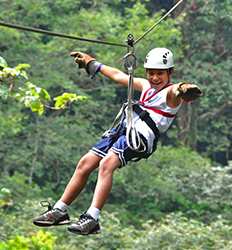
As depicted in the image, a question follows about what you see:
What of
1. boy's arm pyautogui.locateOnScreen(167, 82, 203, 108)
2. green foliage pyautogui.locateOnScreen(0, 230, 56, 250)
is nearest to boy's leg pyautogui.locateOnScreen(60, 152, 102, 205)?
boy's arm pyautogui.locateOnScreen(167, 82, 203, 108)

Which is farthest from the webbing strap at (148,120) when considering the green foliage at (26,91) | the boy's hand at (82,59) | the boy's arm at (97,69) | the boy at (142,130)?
the green foliage at (26,91)

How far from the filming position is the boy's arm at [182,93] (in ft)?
10.3

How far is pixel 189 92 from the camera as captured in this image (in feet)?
10.3

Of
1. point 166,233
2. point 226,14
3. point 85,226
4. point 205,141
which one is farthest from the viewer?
point 205,141

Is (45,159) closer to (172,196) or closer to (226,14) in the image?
(172,196)

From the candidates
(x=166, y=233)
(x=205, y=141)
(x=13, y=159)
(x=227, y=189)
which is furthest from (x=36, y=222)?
(x=205, y=141)

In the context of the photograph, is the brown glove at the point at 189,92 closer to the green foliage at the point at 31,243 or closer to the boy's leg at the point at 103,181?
the boy's leg at the point at 103,181

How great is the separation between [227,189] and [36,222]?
27.1 feet

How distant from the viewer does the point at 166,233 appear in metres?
8.25

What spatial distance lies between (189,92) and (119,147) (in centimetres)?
36

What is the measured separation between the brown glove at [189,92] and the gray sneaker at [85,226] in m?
0.58

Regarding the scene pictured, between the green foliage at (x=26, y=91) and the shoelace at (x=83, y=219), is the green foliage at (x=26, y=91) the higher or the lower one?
the higher one

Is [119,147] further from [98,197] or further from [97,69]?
[97,69]

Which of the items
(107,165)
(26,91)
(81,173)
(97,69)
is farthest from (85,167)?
(26,91)
